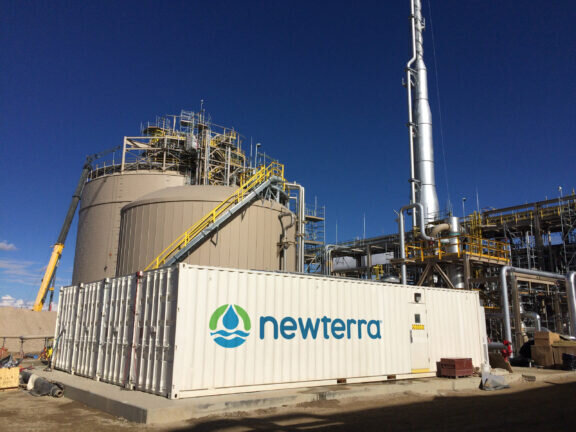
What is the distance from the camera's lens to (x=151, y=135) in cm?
3875

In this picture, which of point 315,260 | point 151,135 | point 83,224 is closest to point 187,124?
point 151,135

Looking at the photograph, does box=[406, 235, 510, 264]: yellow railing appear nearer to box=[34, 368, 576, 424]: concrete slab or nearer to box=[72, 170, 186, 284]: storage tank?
box=[34, 368, 576, 424]: concrete slab

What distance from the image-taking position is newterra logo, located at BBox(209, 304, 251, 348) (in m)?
11.2

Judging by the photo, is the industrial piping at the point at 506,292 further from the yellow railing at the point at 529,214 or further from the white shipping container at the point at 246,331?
the yellow railing at the point at 529,214

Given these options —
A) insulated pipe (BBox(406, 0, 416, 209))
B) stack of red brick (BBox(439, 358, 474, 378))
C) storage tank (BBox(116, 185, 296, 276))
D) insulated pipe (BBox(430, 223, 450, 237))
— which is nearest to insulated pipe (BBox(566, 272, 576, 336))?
insulated pipe (BBox(430, 223, 450, 237))

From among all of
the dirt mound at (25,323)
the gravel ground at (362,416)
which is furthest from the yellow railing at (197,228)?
the dirt mound at (25,323)

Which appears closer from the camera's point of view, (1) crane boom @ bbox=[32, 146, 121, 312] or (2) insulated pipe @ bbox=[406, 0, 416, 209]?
(2) insulated pipe @ bbox=[406, 0, 416, 209]

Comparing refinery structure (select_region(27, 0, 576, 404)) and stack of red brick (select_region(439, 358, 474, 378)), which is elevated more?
refinery structure (select_region(27, 0, 576, 404))

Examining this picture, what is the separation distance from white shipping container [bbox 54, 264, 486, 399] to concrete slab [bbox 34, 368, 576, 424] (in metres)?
0.41

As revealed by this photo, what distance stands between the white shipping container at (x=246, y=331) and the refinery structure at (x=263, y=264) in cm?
5

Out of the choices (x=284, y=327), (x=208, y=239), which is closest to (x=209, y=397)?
(x=284, y=327)

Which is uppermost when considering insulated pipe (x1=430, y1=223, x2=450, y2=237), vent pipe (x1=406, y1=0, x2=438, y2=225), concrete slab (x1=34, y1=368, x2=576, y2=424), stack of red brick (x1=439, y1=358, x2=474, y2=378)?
vent pipe (x1=406, y1=0, x2=438, y2=225)

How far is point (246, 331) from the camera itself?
11.6 meters

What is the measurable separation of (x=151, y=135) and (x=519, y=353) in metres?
31.4
